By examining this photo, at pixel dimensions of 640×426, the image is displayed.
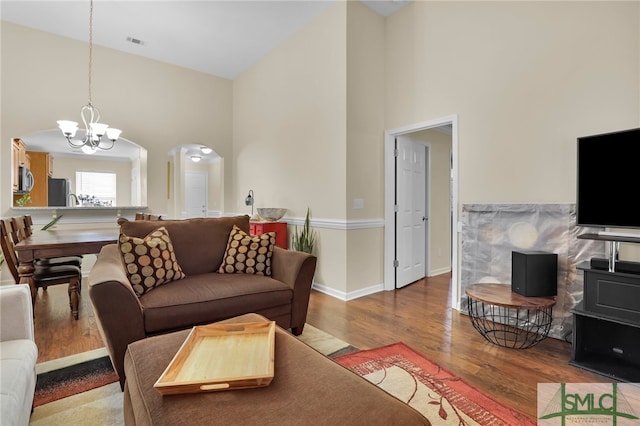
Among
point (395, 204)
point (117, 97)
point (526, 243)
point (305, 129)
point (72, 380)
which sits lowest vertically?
point (72, 380)

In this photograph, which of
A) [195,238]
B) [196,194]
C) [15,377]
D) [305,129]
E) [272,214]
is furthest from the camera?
[196,194]

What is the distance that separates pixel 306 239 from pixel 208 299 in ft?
6.63

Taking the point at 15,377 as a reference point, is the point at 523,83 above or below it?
above

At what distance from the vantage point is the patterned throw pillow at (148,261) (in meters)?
2.14

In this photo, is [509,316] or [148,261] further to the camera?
[509,316]

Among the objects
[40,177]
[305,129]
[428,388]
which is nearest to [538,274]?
[428,388]

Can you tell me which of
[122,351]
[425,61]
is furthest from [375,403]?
[425,61]

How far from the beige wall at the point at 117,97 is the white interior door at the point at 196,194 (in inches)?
112

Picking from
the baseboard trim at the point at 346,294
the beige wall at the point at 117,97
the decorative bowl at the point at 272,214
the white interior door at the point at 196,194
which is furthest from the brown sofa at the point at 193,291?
the white interior door at the point at 196,194

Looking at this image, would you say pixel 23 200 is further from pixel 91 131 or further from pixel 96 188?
pixel 91 131

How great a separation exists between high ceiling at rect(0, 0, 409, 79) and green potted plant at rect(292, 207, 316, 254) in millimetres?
2439

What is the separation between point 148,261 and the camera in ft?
7.25

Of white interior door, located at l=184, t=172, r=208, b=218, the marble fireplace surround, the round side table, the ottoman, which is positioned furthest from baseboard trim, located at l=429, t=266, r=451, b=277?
white interior door, located at l=184, t=172, r=208, b=218

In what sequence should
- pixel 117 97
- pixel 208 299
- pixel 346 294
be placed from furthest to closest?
1. pixel 117 97
2. pixel 346 294
3. pixel 208 299
